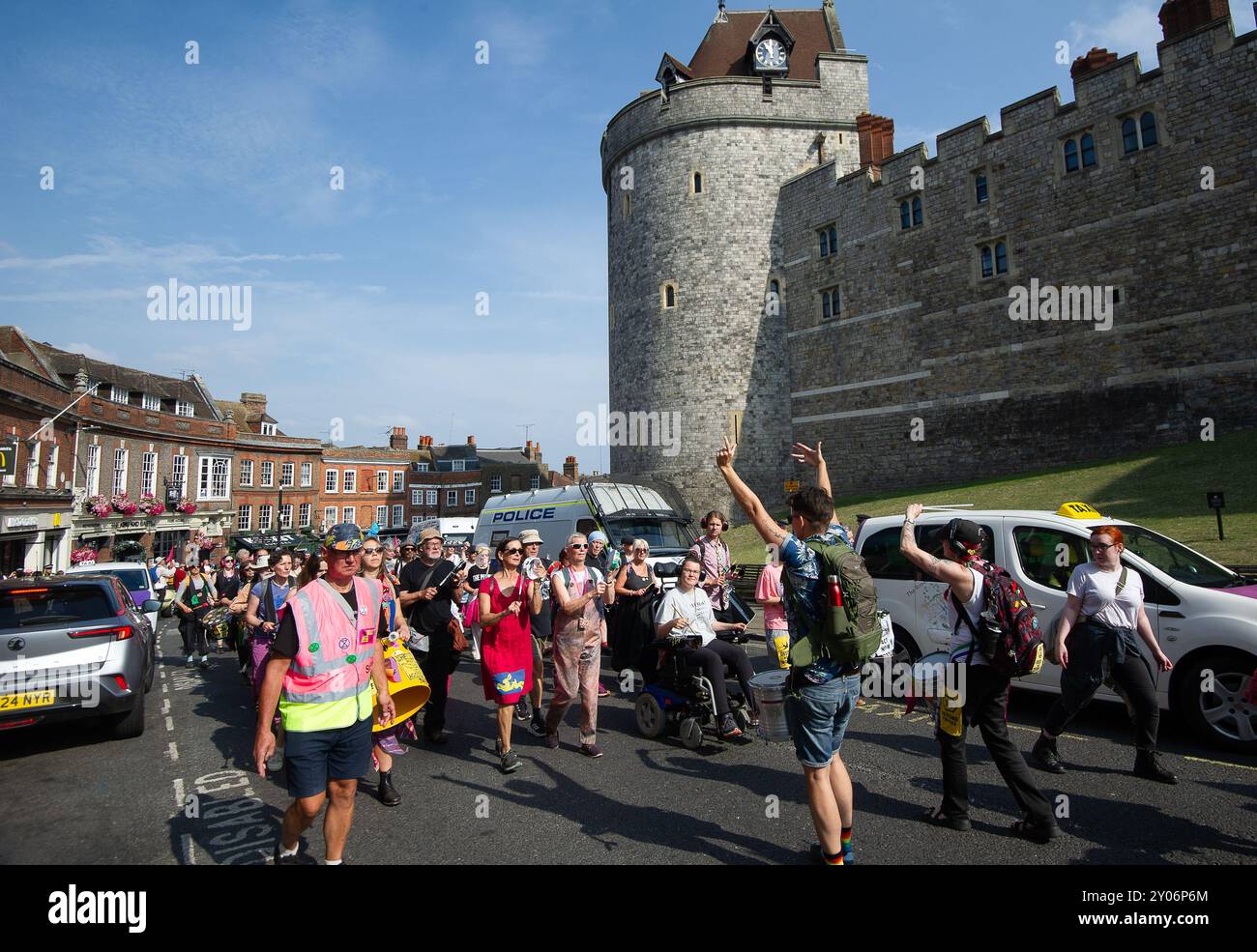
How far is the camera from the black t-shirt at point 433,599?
22.1ft

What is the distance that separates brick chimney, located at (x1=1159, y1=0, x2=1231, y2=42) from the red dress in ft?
84.0

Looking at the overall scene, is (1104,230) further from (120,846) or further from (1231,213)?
(120,846)

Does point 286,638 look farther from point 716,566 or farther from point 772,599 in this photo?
point 716,566

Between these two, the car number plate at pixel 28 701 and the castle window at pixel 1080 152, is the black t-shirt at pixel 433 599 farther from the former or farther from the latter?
the castle window at pixel 1080 152

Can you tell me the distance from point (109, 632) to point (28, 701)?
78 centimetres

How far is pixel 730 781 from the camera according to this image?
5.25 m

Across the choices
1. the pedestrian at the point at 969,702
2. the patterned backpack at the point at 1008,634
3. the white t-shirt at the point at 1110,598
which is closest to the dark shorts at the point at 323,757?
the pedestrian at the point at 969,702

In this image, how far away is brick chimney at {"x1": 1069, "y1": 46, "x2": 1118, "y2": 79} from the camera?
2241 centimetres

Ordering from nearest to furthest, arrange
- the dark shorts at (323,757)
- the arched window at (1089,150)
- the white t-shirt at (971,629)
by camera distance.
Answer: the dark shorts at (323,757)
the white t-shirt at (971,629)
the arched window at (1089,150)

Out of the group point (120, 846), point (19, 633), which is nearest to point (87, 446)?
point (19, 633)

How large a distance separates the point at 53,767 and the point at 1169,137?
92.1 ft

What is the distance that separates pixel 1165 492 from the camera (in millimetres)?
16594

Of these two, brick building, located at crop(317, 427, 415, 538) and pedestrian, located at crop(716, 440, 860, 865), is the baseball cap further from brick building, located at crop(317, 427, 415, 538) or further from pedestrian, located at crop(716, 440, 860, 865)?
brick building, located at crop(317, 427, 415, 538)

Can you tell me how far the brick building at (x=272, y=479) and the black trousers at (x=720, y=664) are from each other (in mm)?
38619
